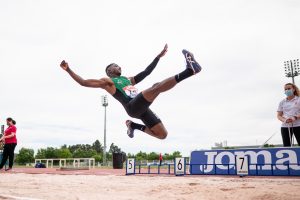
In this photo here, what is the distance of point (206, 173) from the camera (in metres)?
10.6

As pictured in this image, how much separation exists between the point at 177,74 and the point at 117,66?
5.31 ft

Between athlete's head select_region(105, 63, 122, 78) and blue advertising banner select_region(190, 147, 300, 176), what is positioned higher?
athlete's head select_region(105, 63, 122, 78)

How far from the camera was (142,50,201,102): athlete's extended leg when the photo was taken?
4.77 metres

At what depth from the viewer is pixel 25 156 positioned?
121 m

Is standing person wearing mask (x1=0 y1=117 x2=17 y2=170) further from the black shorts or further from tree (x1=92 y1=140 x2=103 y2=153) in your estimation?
tree (x1=92 y1=140 x2=103 y2=153)

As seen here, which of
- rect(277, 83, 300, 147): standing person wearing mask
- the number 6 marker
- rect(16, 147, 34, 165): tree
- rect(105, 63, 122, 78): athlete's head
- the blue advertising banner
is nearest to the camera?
rect(105, 63, 122, 78): athlete's head

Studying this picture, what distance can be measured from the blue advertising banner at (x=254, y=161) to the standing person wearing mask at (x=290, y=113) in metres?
1.23

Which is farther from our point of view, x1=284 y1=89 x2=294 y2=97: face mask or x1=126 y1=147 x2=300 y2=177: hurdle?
x1=126 y1=147 x2=300 y2=177: hurdle

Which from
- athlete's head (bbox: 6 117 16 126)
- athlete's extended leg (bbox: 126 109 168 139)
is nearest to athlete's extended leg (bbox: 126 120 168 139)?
athlete's extended leg (bbox: 126 109 168 139)

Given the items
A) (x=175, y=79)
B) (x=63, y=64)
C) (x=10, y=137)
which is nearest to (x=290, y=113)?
(x=175, y=79)

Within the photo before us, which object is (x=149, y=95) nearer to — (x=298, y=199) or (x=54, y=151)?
(x=298, y=199)

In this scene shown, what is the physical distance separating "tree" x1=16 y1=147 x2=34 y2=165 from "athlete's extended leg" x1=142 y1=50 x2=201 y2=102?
411 feet

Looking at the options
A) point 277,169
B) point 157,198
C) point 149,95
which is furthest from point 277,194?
point 277,169

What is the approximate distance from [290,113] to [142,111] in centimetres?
434
